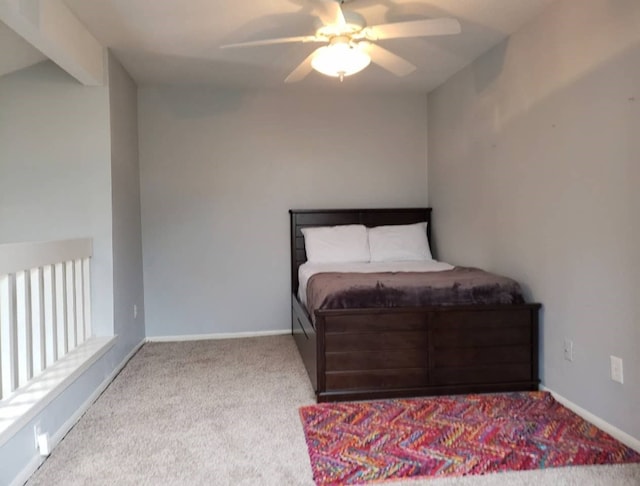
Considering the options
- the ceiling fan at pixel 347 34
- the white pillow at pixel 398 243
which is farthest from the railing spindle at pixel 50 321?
the white pillow at pixel 398 243

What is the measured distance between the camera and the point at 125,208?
3.60 m

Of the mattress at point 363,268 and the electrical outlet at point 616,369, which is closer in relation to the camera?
the electrical outlet at point 616,369

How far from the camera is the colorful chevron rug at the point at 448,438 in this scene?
194cm

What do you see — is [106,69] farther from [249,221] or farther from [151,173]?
[249,221]

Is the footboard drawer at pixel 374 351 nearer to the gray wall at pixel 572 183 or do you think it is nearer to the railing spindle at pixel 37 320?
the gray wall at pixel 572 183

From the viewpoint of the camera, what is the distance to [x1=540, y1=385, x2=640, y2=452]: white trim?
2.11 m

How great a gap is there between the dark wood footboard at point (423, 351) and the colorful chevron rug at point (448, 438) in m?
0.09

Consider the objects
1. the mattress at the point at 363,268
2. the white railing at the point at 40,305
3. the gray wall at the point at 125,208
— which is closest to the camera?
the white railing at the point at 40,305

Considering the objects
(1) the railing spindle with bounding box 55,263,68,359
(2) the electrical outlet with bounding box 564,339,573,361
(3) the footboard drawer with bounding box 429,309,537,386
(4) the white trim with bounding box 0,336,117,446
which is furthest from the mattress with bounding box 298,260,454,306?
(1) the railing spindle with bounding box 55,263,68,359

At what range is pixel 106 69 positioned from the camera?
321 cm

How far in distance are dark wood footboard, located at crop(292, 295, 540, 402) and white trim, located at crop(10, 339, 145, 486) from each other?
1326 mm

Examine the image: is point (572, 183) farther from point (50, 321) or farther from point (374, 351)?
point (50, 321)

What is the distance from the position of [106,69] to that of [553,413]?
3.59m

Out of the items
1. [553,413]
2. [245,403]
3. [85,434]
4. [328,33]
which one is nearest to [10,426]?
[85,434]
